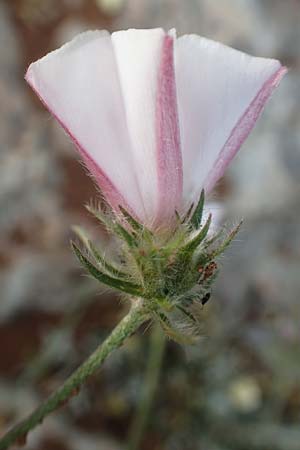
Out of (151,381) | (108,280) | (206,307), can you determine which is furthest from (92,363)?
(206,307)

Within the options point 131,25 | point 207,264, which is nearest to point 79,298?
point 131,25

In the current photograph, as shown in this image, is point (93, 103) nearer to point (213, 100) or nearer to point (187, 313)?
point (213, 100)

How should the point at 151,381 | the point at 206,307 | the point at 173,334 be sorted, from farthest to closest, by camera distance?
the point at 206,307 < the point at 151,381 < the point at 173,334

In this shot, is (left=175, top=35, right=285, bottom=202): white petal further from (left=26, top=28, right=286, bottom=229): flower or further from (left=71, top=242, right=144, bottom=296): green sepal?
(left=71, top=242, right=144, bottom=296): green sepal

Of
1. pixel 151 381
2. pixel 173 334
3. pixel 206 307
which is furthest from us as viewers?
pixel 206 307

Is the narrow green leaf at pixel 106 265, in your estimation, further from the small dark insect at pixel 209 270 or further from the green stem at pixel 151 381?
the green stem at pixel 151 381

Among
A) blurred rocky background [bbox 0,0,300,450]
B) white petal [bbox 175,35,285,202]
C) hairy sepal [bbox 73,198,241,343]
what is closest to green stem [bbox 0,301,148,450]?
hairy sepal [bbox 73,198,241,343]
